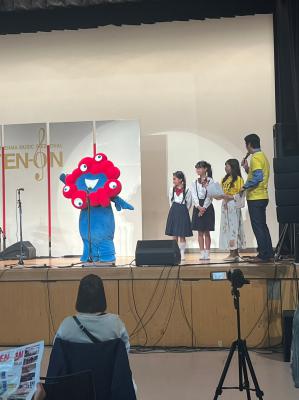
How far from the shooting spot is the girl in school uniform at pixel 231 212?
691cm

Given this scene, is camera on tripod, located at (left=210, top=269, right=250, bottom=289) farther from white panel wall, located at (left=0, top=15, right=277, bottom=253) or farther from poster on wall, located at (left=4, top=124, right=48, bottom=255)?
poster on wall, located at (left=4, top=124, right=48, bottom=255)

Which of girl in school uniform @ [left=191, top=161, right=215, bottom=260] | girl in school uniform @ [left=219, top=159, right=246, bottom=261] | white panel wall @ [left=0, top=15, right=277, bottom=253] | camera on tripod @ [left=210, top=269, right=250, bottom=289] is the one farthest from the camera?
white panel wall @ [left=0, top=15, right=277, bottom=253]

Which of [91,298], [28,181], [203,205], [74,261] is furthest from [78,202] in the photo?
[91,298]

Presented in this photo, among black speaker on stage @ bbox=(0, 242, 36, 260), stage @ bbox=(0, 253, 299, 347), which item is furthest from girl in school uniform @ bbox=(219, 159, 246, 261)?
black speaker on stage @ bbox=(0, 242, 36, 260)

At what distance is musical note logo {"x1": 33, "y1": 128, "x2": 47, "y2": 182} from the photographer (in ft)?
27.8

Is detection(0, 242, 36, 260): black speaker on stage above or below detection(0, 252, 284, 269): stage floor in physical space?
above

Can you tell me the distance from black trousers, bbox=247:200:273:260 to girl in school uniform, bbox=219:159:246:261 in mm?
610

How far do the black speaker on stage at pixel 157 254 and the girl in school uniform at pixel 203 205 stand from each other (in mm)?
1097

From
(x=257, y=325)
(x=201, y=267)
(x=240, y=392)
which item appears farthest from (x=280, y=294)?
(x=240, y=392)

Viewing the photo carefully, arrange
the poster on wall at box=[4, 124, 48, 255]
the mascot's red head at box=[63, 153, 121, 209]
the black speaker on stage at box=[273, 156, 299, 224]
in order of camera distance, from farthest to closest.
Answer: the poster on wall at box=[4, 124, 48, 255], the mascot's red head at box=[63, 153, 121, 209], the black speaker on stage at box=[273, 156, 299, 224]

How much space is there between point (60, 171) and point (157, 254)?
10.2ft

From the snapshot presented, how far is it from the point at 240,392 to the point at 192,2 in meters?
5.41

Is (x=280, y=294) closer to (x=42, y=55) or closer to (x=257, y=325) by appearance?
(x=257, y=325)

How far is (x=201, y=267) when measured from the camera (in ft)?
18.7
